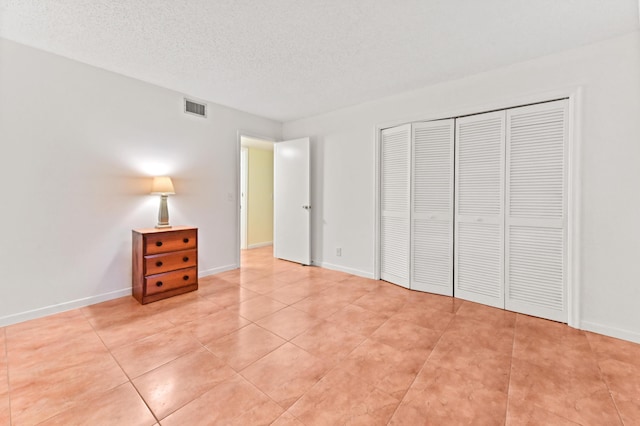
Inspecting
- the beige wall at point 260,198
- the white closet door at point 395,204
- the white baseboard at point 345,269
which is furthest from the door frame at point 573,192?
the beige wall at point 260,198

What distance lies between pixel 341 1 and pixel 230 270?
3.60 m

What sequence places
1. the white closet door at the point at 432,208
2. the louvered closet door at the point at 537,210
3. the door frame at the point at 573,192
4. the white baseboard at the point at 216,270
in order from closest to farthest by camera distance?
the door frame at the point at 573,192 → the louvered closet door at the point at 537,210 → the white closet door at the point at 432,208 → the white baseboard at the point at 216,270

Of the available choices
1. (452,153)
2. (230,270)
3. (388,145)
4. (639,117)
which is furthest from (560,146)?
(230,270)

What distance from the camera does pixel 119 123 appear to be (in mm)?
2963

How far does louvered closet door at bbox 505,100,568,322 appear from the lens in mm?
2436

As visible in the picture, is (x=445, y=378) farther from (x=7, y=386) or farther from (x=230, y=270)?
(x=230, y=270)

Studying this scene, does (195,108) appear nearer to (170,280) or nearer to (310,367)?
(170,280)

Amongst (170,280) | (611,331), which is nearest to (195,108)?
(170,280)

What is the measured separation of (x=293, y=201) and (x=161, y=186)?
200cm

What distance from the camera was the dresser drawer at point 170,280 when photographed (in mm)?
2852

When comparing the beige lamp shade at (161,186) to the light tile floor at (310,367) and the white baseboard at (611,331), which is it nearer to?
the light tile floor at (310,367)

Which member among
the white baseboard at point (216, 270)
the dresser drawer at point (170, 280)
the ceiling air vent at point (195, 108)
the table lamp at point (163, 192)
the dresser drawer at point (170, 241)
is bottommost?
the white baseboard at point (216, 270)

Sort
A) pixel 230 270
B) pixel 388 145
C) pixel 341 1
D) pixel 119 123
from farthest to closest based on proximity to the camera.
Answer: pixel 230 270
pixel 388 145
pixel 119 123
pixel 341 1

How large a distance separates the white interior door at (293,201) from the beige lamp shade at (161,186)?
1.90 metres
